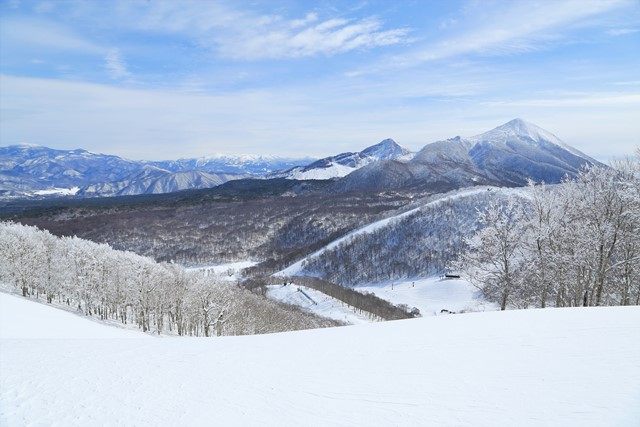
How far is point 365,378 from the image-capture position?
1347cm

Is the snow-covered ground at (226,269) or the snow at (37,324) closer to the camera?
the snow at (37,324)

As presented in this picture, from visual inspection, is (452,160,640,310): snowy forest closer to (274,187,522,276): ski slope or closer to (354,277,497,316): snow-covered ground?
(354,277,497,316): snow-covered ground

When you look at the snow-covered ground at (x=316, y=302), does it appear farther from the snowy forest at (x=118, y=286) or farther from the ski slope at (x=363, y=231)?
the ski slope at (x=363, y=231)

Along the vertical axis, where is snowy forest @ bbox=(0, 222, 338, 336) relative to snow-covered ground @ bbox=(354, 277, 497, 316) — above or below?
above

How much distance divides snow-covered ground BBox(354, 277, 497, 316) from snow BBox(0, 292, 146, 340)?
279 feet

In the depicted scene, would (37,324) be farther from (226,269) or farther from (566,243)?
(226,269)

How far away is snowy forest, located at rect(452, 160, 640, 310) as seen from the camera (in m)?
27.2

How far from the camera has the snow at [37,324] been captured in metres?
35.1

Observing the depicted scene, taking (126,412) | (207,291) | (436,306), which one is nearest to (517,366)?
(126,412)

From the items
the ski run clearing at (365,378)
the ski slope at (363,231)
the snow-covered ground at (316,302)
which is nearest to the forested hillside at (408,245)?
the ski slope at (363,231)

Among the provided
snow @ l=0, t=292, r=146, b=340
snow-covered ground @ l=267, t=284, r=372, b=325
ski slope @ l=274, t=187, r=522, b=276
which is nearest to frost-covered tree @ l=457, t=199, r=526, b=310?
snow @ l=0, t=292, r=146, b=340

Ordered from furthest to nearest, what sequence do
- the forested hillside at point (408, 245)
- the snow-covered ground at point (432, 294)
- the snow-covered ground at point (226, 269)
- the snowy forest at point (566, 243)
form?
the snow-covered ground at point (226, 269), the forested hillside at point (408, 245), the snow-covered ground at point (432, 294), the snowy forest at point (566, 243)

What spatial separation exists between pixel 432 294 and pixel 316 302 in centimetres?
3666

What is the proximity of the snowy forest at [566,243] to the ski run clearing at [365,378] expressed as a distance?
870cm
